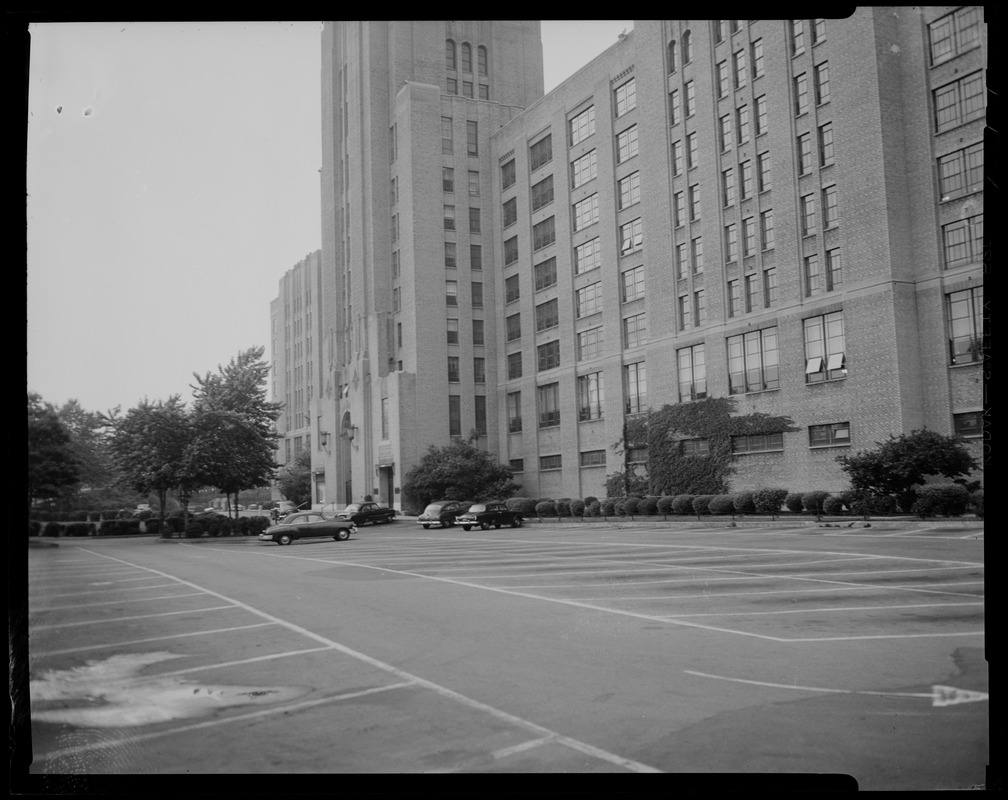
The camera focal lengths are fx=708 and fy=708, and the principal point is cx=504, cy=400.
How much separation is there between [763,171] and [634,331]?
1.95 meters

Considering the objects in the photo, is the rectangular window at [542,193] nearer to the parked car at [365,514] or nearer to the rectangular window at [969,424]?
the parked car at [365,514]

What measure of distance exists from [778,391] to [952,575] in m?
2.21

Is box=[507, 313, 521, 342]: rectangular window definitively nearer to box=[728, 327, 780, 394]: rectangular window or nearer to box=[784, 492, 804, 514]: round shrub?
box=[728, 327, 780, 394]: rectangular window

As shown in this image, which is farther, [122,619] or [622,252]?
[622,252]

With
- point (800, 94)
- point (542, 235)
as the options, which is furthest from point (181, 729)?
point (800, 94)

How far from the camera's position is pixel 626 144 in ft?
24.1

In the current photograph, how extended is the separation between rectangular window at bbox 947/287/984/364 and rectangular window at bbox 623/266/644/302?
2867mm

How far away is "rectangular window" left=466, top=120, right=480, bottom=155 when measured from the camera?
24.4ft

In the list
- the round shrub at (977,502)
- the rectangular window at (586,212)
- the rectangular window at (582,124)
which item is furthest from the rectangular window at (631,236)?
the round shrub at (977,502)

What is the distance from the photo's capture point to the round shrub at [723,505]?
7102mm

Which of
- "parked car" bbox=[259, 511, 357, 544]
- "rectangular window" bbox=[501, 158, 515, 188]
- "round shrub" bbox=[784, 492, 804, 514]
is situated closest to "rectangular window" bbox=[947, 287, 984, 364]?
"round shrub" bbox=[784, 492, 804, 514]

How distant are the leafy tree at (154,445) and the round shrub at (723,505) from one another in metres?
5.03

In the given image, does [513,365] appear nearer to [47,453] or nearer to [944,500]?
[944,500]

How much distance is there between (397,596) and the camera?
21.5 ft
